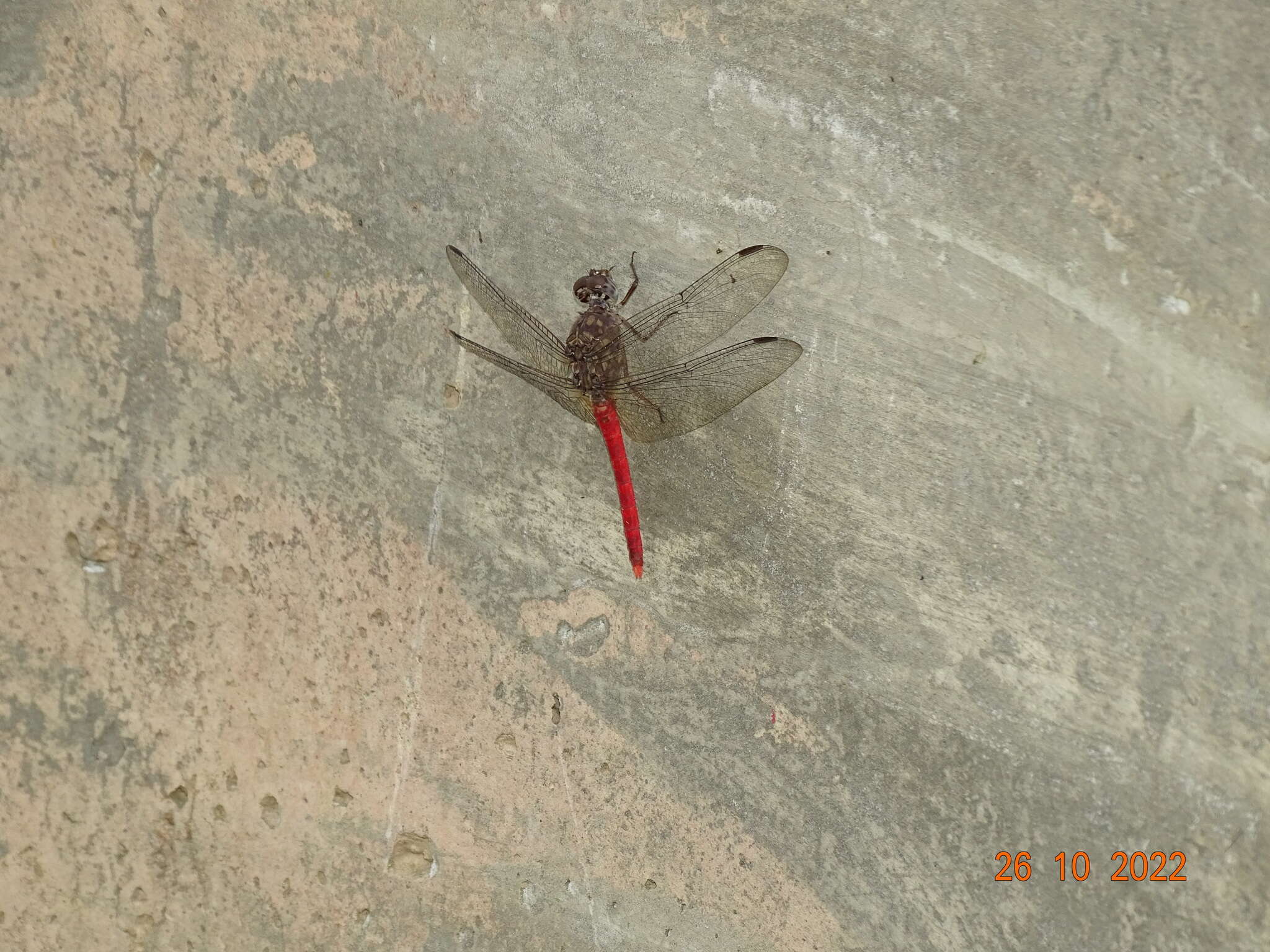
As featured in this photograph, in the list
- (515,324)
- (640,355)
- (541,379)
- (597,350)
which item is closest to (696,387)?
(640,355)

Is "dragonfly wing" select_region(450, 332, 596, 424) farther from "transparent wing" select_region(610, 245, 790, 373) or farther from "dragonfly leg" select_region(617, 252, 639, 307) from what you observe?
"dragonfly leg" select_region(617, 252, 639, 307)

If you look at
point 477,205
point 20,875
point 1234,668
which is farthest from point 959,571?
point 20,875

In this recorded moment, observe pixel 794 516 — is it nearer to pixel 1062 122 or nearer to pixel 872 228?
pixel 872 228

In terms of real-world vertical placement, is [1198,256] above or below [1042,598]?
above

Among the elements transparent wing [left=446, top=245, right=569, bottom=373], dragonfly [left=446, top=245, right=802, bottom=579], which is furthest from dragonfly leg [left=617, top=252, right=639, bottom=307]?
transparent wing [left=446, top=245, right=569, bottom=373]

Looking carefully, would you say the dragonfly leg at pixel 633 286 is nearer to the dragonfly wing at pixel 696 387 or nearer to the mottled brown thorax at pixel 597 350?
the mottled brown thorax at pixel 597 350

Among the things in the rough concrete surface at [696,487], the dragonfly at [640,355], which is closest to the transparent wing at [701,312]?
the dragonfly at [640,355]
